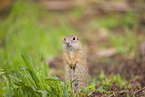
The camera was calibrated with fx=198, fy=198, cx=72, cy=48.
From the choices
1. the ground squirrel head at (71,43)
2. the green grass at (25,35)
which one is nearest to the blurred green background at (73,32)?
the green grass at (25,35)

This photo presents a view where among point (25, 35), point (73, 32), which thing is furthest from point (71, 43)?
point (73, 32)

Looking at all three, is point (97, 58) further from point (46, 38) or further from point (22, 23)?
point (22, 23)

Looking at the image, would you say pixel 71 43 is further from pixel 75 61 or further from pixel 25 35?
pixel 25 35

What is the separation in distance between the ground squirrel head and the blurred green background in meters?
0.38

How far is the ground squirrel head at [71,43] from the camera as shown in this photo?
2904 millimetres

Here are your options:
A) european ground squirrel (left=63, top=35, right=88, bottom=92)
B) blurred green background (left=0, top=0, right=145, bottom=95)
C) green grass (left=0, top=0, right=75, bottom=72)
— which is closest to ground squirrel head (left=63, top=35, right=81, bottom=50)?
european ground squirrel (left=63, top=35, right=88, bottom=92)

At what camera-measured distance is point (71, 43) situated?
115 inches

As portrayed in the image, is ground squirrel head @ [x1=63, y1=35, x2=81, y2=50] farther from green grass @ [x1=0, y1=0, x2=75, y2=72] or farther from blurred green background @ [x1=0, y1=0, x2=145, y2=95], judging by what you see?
green grass @ [x1=0, y1=0, x2=75, y2=72]

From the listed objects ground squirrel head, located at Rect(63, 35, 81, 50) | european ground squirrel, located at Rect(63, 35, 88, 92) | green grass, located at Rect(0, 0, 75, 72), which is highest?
green grass, located at Rect(0, 0, 75, 72)

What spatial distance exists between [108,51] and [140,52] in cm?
110

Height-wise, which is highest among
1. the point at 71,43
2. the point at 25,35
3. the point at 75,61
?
the point at 25,35

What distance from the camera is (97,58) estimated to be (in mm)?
5480

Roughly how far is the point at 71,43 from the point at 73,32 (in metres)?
4.28

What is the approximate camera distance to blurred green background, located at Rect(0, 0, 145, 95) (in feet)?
16.0
